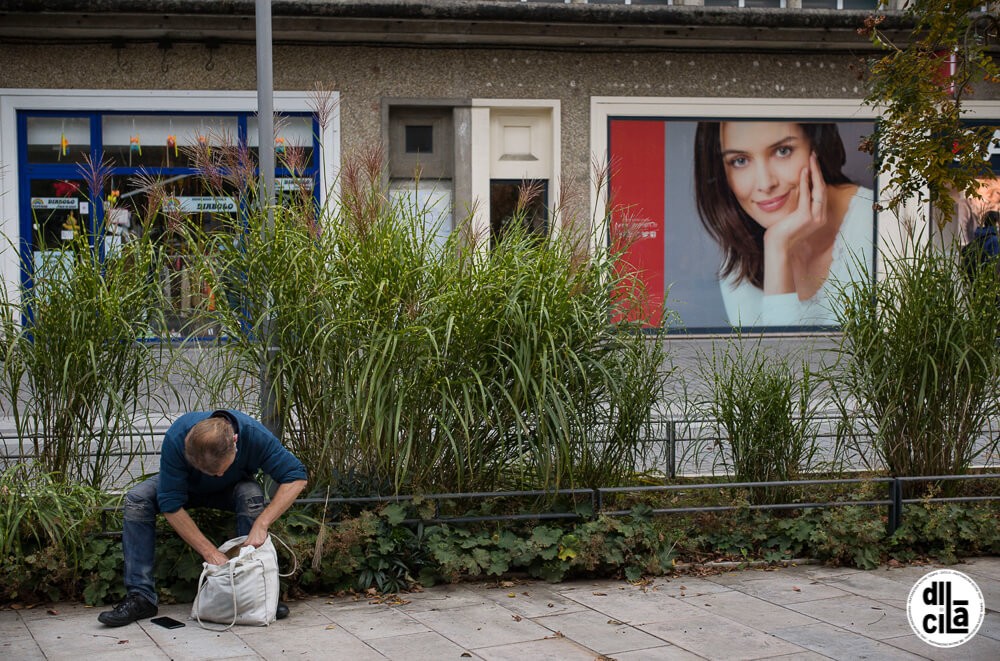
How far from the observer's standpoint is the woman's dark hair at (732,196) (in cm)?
1761

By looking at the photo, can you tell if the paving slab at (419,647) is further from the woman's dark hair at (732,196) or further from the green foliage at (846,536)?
the woman's dark hair at (732,196)

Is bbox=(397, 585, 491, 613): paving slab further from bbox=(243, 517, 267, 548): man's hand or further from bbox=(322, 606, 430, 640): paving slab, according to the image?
bbox=(243, 517, 267, 548): man's hand

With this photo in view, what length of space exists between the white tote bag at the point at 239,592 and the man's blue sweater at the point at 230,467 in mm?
361

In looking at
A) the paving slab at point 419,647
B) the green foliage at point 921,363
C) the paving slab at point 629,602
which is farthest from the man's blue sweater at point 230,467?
the green foliage at point 921,363

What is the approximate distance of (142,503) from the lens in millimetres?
5621

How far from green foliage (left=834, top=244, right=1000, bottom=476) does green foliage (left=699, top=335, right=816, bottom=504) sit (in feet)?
0.85

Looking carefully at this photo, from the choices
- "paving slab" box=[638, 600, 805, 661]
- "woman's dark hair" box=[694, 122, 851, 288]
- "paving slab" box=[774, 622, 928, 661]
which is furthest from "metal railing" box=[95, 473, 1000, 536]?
"woman's dark hair" box=[694, 122, 851, 288]

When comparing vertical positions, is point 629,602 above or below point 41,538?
below

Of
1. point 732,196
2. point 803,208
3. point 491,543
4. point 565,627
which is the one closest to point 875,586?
point 565,627

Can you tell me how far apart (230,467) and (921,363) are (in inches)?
153

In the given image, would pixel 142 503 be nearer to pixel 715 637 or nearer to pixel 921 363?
pixel 715 637

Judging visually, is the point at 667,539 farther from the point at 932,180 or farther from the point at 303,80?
the point at 303,80

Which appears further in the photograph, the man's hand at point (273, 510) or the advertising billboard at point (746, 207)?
the advertising billboard at point (746, 207)

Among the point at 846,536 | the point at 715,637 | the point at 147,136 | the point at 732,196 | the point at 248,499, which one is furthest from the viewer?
the point at 732,196
